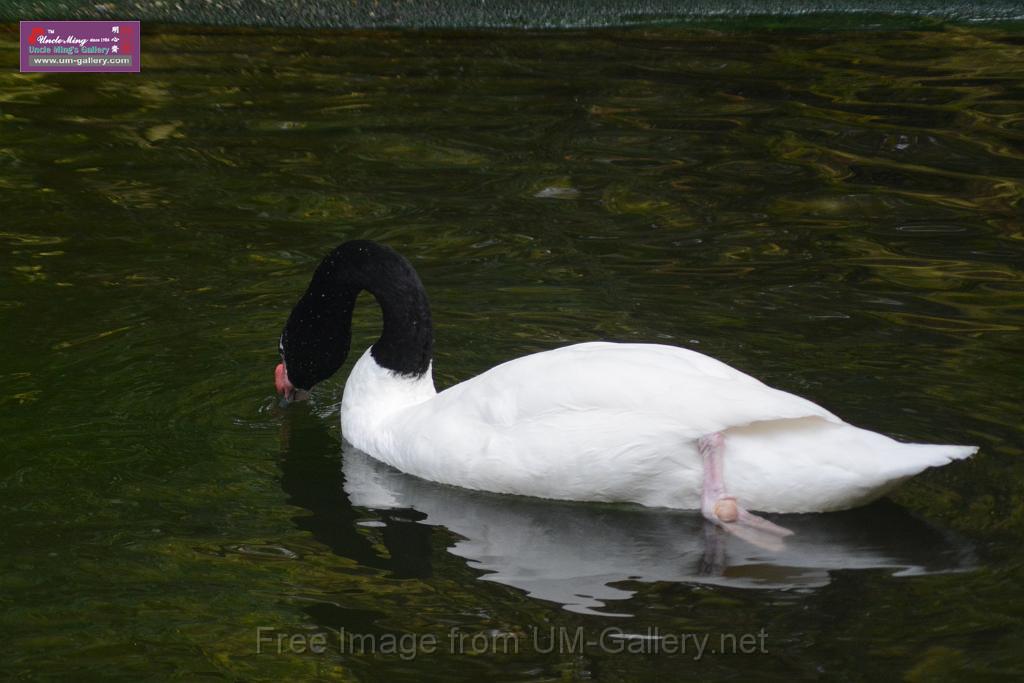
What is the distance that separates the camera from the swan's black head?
595cm

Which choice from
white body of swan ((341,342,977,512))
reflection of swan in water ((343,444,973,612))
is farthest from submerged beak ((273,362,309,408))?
reflection of swan in water ((343,444,973,612))

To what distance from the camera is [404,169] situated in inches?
363

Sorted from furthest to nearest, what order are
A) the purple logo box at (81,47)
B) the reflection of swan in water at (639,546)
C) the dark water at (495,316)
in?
1. the purple logo box at (81,47)
2. the reflection of swan in water at (639,546)
3. the dark water at (495,316)

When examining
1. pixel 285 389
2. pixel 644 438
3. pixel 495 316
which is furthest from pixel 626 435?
pixel 495 316

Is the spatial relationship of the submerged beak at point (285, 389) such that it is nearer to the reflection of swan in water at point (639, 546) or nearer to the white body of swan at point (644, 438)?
the white body of swan at point (644, 438)

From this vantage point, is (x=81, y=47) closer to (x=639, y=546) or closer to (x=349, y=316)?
(x=349, y=316)

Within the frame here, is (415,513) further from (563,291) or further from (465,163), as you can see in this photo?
(465,163)

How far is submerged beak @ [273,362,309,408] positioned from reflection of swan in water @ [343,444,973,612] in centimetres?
85

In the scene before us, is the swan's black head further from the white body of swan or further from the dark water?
the white body of swan

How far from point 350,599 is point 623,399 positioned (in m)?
1.11

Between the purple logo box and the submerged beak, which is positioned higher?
the purple logo box

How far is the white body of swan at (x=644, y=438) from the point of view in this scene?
5027mm

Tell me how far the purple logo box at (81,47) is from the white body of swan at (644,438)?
21.2ft

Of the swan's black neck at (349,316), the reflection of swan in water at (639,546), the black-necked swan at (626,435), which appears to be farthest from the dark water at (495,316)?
the swan's black neck at (349,316)
